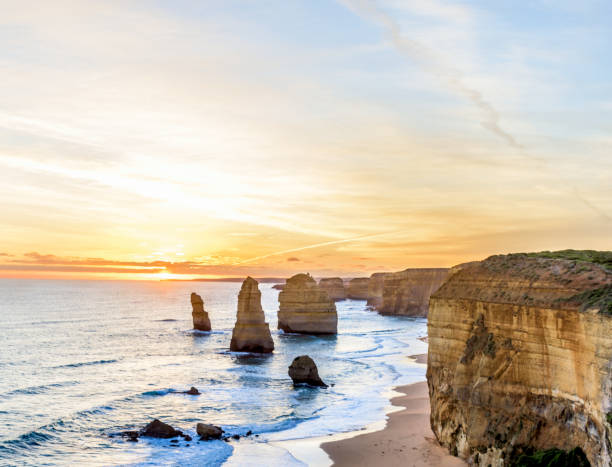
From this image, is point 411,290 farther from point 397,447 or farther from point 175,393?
point 397,447

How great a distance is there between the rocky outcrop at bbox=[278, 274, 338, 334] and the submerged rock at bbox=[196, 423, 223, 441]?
54163 millimetres

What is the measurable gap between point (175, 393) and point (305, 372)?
11308 millimetres

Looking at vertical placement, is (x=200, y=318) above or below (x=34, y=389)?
above

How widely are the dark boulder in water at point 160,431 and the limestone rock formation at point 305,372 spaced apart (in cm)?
1630

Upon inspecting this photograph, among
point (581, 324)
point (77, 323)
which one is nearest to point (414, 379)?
point (581, 324)

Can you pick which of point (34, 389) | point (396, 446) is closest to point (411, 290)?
point (34, 389)

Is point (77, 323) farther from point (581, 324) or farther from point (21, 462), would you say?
point (581, 324)

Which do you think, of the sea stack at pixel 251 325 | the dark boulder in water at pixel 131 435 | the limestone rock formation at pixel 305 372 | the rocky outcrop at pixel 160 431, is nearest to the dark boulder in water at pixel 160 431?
the rocky outcrop at pixel 160 431

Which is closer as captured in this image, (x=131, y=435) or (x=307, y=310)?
(x=131, y=435)

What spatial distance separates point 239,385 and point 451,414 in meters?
26.8

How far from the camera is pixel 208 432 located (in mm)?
31969

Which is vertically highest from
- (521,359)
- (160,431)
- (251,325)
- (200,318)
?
(521,359)

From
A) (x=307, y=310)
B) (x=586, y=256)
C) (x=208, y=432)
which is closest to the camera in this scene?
(x=586, y=256)

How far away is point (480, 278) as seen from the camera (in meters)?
25.2
